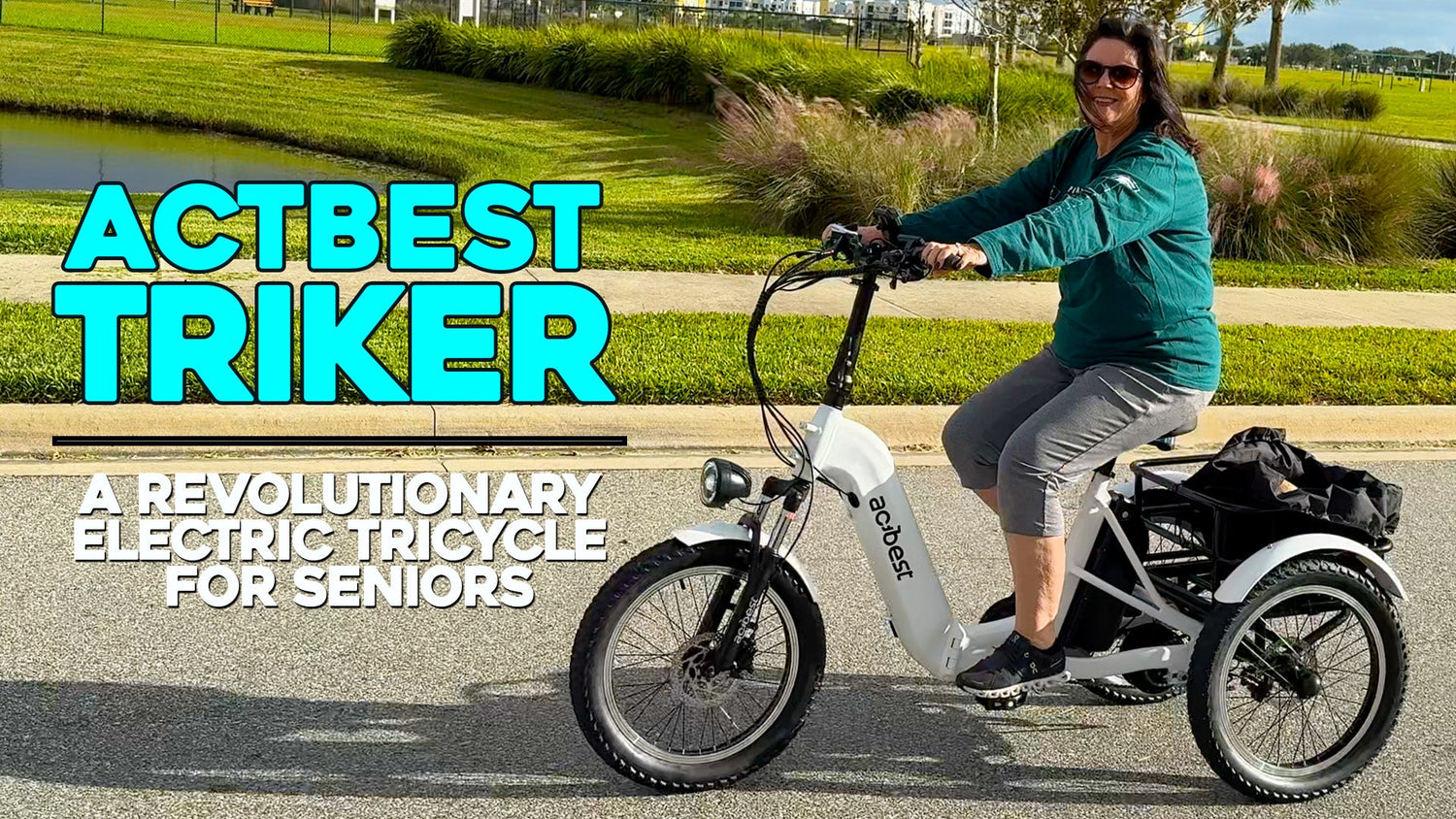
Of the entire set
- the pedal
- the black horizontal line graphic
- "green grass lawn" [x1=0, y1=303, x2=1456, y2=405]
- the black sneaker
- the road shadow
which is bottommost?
the road shadow

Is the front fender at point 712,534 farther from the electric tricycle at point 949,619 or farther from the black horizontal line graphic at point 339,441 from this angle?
the black horizontal line graphic at point 339,441

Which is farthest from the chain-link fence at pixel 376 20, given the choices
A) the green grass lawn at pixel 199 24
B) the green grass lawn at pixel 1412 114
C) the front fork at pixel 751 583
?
the front fork at pixel 751 583

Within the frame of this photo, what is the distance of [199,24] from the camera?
170 feet

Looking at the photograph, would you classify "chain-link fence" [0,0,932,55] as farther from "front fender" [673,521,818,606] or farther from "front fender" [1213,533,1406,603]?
"front fender" [673,521,818,606]

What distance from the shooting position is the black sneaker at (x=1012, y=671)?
4.41m

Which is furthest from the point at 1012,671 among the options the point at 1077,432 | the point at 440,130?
the point at 440,130

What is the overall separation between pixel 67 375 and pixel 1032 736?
495 centimetres

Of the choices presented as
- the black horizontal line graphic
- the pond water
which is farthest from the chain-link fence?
the black horizontal line graphic

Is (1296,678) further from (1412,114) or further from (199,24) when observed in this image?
(199,24)

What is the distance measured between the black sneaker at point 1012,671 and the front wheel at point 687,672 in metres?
0.43

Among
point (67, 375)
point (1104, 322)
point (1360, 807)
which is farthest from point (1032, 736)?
point (67, 375)

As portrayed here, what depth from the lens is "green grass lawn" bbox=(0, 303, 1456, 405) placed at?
812 centimetres

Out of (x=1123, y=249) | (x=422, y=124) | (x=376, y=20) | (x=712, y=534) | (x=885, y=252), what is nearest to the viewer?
(x=885, y=252)

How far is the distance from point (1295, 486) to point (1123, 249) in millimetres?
814
